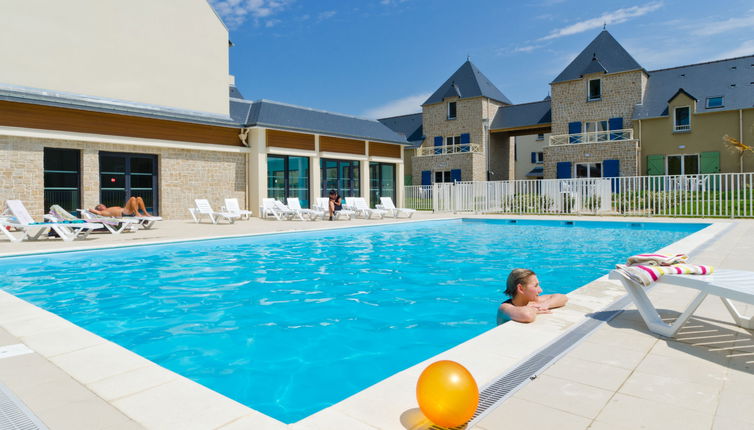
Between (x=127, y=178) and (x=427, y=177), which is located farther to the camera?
(x=427, y=177)

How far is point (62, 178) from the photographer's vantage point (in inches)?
513

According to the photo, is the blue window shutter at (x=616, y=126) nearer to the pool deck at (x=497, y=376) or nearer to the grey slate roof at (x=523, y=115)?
the grey slate roof at (x=523, y=115)

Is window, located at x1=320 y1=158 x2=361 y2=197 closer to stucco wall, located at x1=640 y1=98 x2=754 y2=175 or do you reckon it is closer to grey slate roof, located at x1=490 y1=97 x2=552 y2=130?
grey slate roof, located at x1=490 y1=97 x2=552 y2=130

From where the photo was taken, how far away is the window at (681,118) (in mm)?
24281

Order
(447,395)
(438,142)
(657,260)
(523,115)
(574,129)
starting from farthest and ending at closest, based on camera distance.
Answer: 1. (438,142)
2. (523,115)
3. (574,129)
4. (657,260)
5. (447,395)

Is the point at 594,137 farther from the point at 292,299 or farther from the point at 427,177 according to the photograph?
the point at 292,299

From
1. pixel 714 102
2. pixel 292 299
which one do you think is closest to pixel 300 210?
pixel 292 299

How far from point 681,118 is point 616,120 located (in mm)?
3156

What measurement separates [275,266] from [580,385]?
5720mm

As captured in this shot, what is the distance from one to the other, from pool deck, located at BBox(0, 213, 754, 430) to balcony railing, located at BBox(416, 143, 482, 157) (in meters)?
28.1

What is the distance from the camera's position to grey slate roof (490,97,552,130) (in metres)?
29.8

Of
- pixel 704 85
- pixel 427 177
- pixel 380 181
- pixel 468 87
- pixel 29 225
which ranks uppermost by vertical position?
pixel 468 87

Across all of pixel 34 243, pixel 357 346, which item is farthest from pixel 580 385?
pixel 34 243

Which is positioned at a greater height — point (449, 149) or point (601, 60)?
point (601, 60)
